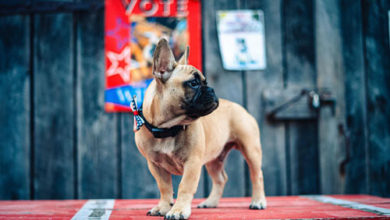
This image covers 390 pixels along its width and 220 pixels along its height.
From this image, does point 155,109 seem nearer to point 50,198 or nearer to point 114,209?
point 114,209

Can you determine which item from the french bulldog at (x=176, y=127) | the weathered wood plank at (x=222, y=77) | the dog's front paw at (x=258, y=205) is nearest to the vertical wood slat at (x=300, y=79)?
the weathered wood plank at (x=222, y=77)

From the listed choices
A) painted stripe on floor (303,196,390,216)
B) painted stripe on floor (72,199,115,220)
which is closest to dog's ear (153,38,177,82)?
painted stripe on floor (72,199,115,220)

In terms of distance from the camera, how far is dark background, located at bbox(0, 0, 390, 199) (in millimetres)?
2875

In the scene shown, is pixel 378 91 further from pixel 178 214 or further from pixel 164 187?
pixel 178 214

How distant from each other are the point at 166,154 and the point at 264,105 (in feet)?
4.53

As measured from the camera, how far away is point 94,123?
2896mm

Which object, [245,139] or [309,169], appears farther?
[309,169]

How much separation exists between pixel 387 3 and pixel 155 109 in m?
2.28

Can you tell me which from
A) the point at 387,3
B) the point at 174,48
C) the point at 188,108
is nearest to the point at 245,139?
the point at 188,108

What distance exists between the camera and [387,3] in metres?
3.07

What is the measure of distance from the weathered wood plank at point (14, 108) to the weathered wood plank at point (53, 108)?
6 cm

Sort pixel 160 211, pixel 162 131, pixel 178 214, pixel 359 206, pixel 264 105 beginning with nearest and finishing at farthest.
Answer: pixel 178 214 < pixel 162 131 < pixel 160 211 < pixel 359 206 < pixel 264 105

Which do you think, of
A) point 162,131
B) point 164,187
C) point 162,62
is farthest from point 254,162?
point 162,62

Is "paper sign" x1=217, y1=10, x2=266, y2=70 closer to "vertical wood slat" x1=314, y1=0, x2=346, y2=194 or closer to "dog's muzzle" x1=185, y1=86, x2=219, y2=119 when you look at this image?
"vertical wood slat" x1=314, y1=0, x2=346, y2=194
